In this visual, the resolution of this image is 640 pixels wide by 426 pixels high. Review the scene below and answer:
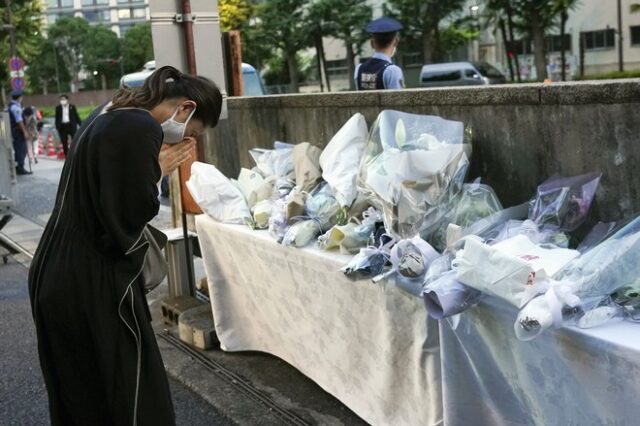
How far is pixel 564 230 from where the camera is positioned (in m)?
2.84

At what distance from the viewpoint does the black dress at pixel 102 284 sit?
6.60 feet

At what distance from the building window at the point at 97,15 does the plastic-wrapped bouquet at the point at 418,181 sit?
137 metres

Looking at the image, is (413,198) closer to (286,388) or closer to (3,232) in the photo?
(286,388)

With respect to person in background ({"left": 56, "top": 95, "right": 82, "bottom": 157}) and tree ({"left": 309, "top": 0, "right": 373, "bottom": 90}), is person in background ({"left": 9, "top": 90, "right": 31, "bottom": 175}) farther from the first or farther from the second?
tree ({"left": 309, "top": 0, "right": 373, "bottom": 90})

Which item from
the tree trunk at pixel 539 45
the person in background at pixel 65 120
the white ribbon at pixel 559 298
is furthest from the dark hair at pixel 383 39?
the tree trunk at pixel 539 45

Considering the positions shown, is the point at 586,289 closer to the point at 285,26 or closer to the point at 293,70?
the point at 285,26

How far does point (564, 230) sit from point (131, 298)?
5.39 ft

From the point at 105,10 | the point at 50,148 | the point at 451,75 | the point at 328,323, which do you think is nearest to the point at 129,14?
the point at 105,10

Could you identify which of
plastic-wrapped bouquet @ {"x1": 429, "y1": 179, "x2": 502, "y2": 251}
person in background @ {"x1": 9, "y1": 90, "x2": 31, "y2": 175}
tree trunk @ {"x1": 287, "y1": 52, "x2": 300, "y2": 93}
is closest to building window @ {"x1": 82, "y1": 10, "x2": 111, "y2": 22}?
tree trunk @ {"x1": 287, "y1": 52, "x2": 300, "y2": 93}

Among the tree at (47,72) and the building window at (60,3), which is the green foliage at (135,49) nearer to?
the tree at (47,72)

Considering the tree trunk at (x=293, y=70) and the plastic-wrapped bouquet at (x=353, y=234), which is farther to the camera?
the tree trunk at (x=293, y=70)

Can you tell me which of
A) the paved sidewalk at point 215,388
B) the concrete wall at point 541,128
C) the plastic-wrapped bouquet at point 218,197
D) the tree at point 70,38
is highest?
the tree at point 70,38

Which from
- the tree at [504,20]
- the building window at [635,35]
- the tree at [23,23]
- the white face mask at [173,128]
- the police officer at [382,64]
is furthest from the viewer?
the building window at [635,35]

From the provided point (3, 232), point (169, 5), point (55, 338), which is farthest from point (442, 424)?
point (3, 232)
